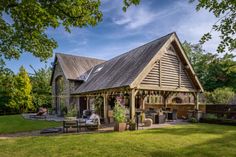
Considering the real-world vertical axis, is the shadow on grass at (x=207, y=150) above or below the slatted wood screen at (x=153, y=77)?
below

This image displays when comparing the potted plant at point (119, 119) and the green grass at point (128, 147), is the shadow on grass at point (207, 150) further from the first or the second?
the potted plant at point (119, 119)

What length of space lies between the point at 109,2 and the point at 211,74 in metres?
34.4

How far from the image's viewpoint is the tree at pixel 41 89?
10.4 m

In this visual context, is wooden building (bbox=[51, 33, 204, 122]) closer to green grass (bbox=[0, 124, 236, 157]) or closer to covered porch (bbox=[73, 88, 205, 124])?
covered porch (bbox=[73, 88, 205, 124])

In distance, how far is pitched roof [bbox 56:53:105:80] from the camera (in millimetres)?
24281

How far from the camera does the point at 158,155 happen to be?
7312 millimetres

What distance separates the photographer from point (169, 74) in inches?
658

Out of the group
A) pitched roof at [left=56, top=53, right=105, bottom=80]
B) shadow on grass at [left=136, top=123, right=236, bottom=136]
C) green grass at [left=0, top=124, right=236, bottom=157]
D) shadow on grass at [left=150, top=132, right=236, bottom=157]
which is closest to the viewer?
shadow on grass at [left=150, top=132, right=236, bottom=157]

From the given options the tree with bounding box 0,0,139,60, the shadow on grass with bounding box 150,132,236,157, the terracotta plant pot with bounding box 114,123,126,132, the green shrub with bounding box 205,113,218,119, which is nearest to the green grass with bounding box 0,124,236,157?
the shadow on grass with bounding box 150,132,236,157

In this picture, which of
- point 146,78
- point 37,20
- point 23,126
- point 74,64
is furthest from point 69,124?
point 74,64

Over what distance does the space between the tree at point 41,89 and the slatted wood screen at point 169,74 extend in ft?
21.9

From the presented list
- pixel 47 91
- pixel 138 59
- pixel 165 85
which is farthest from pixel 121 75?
pixel 47 91

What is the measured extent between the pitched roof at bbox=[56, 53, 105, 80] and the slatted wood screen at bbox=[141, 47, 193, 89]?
11.0 metres

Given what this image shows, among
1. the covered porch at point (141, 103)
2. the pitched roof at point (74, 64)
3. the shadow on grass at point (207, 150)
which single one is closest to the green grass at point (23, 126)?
the covered porch at point (141, 103)
